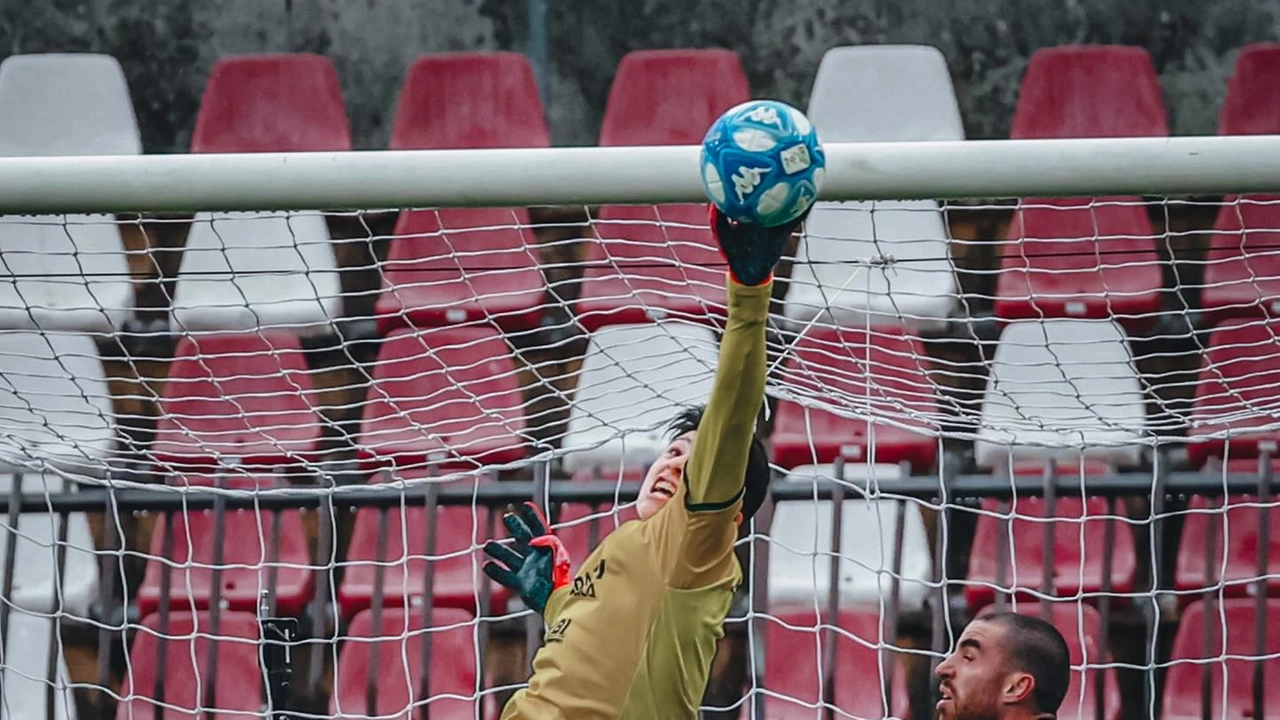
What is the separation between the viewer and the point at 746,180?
1.69 m

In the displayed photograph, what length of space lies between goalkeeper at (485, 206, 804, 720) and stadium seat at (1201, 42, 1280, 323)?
77.4 inches

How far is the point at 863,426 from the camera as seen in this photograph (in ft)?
11.9

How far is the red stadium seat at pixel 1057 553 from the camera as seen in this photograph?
3.46 m

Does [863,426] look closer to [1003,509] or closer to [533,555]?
[1003,509]

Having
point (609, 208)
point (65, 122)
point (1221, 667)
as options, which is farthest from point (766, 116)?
point (65, 122)

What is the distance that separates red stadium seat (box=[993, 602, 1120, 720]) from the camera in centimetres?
336

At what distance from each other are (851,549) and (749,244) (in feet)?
6.36

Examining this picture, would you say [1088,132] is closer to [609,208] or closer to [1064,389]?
[1064,389]

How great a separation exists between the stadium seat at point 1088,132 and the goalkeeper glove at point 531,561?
1.80m

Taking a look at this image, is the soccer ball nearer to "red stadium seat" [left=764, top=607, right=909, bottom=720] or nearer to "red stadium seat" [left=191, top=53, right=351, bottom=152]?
"red stadium seat" [left=764, top=607, right=909, bottom=720]

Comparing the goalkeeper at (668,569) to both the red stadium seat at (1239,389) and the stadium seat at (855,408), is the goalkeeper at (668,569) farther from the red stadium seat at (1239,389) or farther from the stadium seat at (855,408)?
the red stadium seat at (1239,389)

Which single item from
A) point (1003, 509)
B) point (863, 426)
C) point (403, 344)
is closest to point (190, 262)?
point (403, 344)

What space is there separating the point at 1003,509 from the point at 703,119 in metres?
1.39

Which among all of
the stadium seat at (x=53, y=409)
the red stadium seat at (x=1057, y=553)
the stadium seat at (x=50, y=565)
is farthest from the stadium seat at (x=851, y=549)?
the stadium seat at (x=50, y=565)
